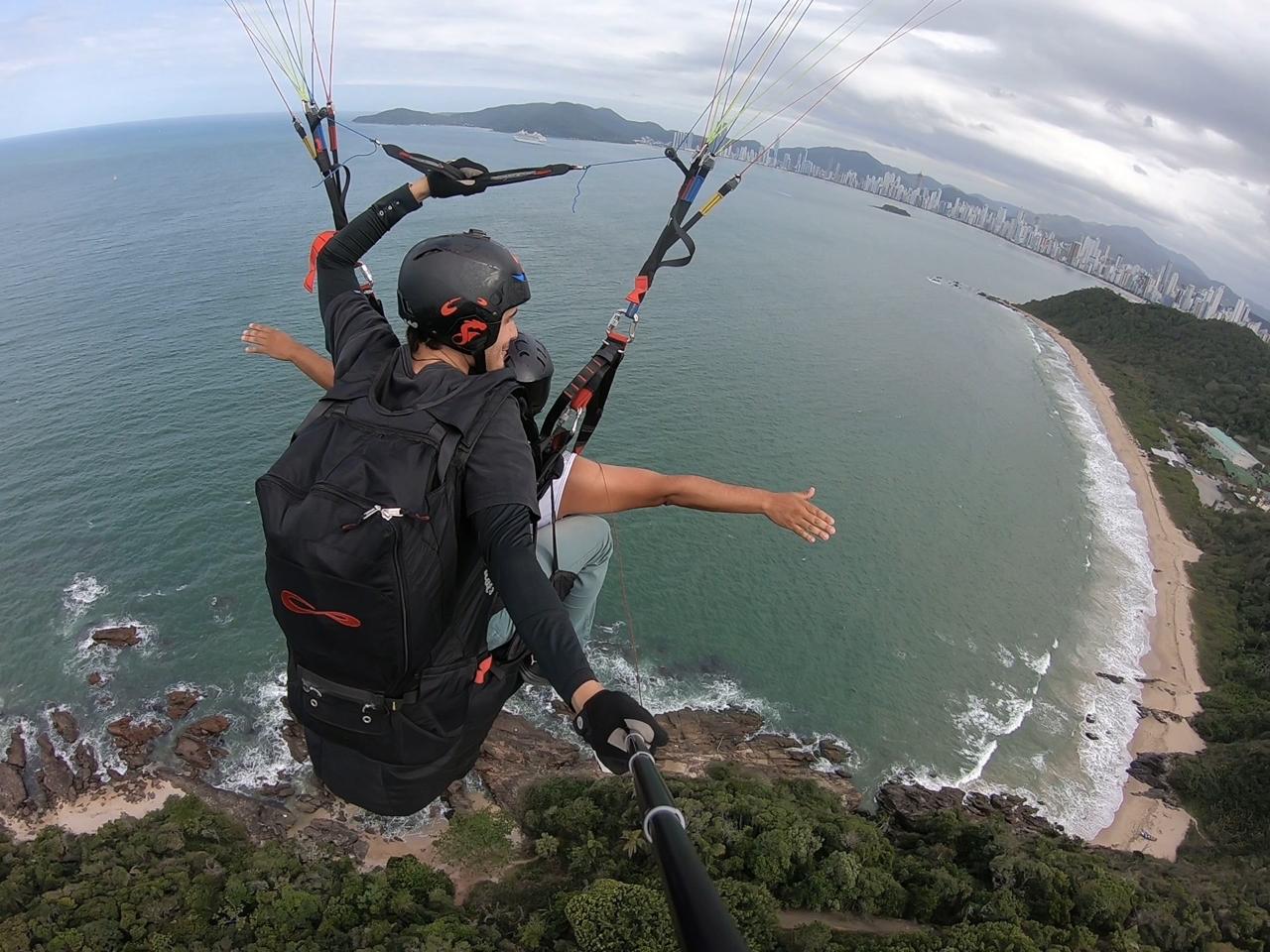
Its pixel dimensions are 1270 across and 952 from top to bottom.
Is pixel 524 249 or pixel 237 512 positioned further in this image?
pixel 524 249

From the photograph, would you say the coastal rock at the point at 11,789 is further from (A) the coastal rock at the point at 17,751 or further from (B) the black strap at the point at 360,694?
(B) the black strap at the point at 360,694

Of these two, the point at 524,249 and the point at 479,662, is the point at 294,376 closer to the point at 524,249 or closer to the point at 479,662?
the point at 524,249

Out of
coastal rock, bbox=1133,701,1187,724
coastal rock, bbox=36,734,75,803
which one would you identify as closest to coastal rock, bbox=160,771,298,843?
coastal rock, bbox=36,734,75,803

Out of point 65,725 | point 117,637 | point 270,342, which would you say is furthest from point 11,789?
point 270,342

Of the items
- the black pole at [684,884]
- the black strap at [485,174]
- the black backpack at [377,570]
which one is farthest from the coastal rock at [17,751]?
the black pole at [684,884]

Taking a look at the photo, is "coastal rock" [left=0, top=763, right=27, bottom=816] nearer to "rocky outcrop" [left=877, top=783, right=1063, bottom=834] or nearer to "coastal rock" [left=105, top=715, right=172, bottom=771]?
"coastal rock" [left=105, top=715, right=172, bottom=771]

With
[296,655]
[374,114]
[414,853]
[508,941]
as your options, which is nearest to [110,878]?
[414,853]

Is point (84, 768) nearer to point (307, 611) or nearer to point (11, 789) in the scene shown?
point (11, 789)
